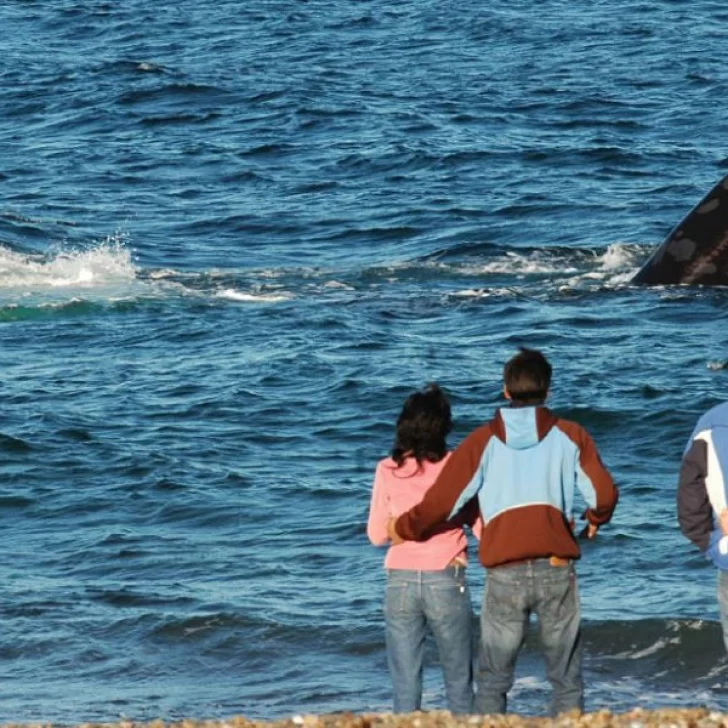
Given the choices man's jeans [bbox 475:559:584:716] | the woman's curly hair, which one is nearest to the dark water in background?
man's jeans [bbox 475:559:584:716]

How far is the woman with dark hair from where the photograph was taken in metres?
8.97

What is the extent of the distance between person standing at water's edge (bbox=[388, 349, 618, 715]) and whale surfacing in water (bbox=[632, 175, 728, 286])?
40.7 ft

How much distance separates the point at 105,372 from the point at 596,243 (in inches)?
275

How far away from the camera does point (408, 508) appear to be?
29.6 feet

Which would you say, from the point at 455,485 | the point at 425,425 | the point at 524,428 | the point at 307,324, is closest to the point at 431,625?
the point at 455,485

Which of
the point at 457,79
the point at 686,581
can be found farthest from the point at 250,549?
the point at 457,79

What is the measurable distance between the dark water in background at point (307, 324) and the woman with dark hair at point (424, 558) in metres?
2.42

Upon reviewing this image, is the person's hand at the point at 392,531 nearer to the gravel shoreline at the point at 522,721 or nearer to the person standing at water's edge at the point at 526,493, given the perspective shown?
the person standing at water's edge at the point at 526,493

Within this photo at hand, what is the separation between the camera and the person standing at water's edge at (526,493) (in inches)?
344

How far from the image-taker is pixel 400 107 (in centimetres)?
3603

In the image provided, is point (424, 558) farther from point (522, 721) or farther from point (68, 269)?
point (68, 269)

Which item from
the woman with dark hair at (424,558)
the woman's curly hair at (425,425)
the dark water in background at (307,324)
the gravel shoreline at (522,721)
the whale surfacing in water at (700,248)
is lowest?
the dark water in background at (307,324)

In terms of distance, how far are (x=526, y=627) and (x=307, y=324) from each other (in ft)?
40.2

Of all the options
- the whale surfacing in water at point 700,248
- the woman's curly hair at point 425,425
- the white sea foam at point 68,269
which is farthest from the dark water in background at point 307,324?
the woman's curly hair at point 425,425
